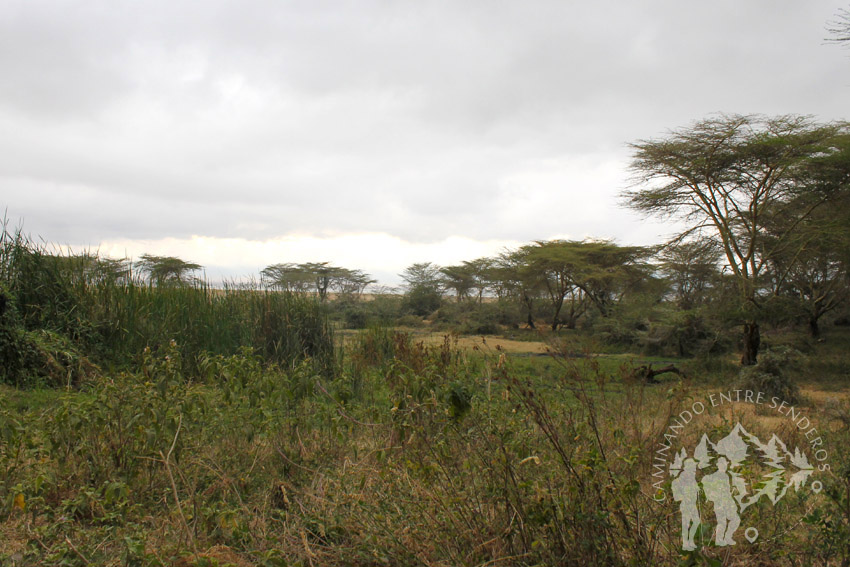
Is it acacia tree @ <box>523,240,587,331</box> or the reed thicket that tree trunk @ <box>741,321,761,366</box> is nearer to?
the reed thicket

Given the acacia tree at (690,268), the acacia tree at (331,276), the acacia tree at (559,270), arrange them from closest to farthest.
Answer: the acacia tree at (690,268)
the acacia tree at (559,270)
the acacia tree at (331,276)

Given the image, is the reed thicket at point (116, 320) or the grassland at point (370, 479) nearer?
the grassland at point (370, 479)

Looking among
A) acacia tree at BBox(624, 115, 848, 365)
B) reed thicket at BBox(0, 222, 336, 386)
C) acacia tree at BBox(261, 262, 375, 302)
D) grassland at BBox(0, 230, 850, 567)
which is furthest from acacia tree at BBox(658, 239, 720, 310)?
acacia tree at BBox(261, 262, 375, 302)

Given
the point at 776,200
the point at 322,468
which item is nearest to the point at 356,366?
the point at 322,468

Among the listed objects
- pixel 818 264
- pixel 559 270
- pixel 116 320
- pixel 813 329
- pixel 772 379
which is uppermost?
pixel 559 270

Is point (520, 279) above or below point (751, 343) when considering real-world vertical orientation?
above

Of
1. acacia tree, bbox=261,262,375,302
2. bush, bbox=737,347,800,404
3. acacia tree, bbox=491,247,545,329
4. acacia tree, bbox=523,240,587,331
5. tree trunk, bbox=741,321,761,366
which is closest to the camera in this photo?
bush, bbox=737,347,800,404

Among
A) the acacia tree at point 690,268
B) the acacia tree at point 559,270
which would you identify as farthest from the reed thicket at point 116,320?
the acacia tree at point 559,270

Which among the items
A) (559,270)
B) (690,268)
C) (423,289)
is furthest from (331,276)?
(690,268)

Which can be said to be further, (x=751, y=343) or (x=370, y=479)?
(x=751, y=343)

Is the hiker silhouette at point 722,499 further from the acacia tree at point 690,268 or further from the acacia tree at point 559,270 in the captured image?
the acacia tree at point 559,270

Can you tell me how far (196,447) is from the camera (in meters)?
3.35

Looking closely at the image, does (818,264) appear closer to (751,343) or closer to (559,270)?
(751,343)

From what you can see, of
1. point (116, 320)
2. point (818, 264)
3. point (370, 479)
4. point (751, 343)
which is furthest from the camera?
point (818, 264)
